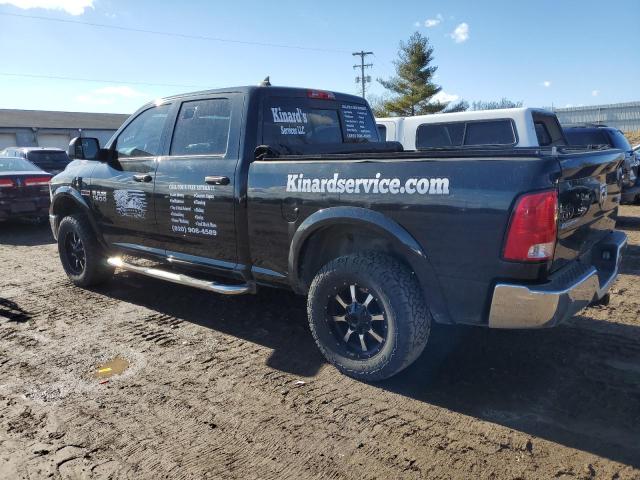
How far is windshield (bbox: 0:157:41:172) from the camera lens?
398 inches

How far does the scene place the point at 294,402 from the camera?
313 cm

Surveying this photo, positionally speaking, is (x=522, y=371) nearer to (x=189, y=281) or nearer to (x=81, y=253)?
(x=189, y=281)

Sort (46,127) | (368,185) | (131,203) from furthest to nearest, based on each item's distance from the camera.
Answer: (46,127)
(131,203)
(368,185)

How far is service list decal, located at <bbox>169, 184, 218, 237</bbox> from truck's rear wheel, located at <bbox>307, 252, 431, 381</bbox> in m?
1.18

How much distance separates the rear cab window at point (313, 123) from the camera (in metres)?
4.11

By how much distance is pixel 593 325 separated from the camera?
13.7 feet

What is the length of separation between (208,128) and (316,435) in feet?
8.71

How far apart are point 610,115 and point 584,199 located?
3833cm

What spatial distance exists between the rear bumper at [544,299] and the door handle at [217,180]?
Answer: 217cm

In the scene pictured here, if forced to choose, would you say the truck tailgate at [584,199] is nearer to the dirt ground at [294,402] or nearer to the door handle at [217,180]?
the dirt ground at [294,402]

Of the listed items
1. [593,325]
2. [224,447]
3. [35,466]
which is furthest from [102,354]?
[593,325]

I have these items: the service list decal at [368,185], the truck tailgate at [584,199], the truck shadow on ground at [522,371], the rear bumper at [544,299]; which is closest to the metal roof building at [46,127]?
the truck shadow on ground at [522,371]

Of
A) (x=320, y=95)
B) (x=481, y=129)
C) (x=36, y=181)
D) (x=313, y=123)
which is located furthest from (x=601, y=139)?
(x=36, y=181)

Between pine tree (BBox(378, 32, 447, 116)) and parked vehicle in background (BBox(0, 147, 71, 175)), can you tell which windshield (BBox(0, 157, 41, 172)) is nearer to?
parked vehicle in background (BBox(0, 147, 71, 175))
